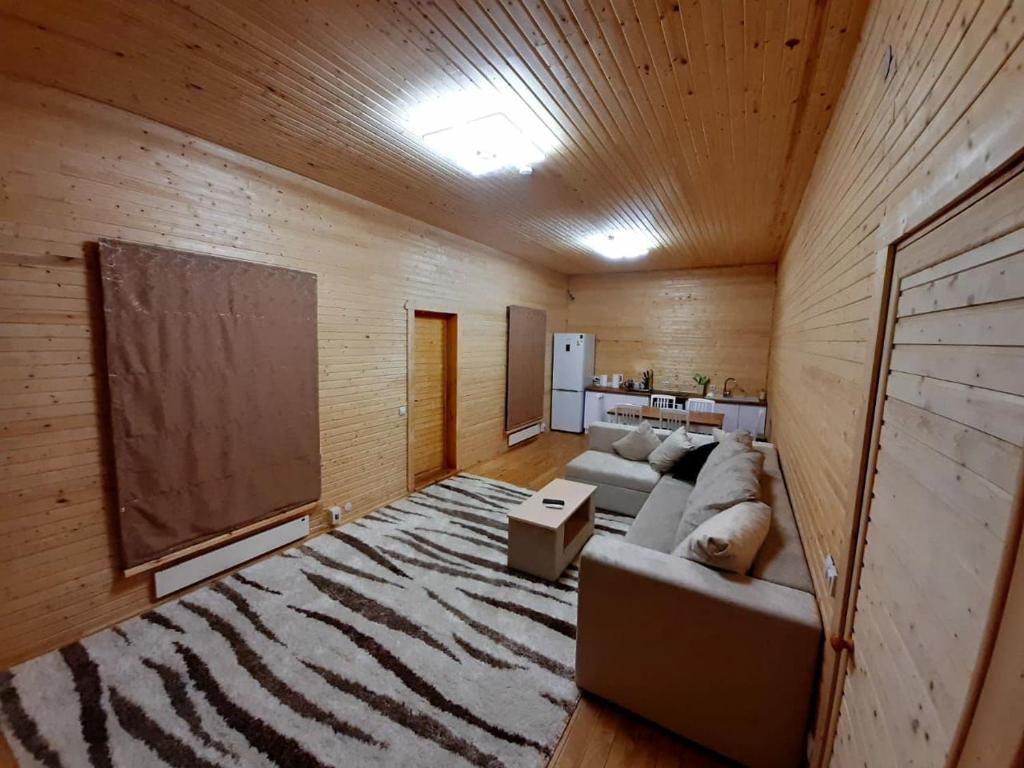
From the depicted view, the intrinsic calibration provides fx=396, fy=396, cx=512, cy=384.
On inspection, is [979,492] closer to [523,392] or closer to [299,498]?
[299,498]

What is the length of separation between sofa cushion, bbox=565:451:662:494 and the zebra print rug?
1.13m

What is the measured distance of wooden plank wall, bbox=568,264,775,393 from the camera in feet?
19.6

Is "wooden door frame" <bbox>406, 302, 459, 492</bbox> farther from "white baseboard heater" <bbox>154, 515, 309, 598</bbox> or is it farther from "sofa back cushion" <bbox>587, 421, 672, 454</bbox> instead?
"sofa back cushion" <bbox>587, 421, 672, 454</bbox>

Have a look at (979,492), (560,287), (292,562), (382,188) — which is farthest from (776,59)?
(560,287)

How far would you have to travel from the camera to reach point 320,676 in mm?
1955

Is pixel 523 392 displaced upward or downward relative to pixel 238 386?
downward

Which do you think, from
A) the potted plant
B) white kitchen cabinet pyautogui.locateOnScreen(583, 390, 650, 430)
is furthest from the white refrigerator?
the potted plant

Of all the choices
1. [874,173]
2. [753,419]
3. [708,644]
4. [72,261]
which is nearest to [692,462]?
[708,644]

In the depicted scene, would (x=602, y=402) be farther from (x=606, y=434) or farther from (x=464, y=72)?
(x=464, y=72)

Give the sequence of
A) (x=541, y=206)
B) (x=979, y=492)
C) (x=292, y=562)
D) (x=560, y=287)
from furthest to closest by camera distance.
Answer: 1. (x=560, y=287)
2. (x=541, y=206)
3. (x=292, y=562)
4. (x=979, y=492)

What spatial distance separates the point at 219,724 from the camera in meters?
1.72

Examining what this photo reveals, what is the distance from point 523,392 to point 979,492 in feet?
17.4

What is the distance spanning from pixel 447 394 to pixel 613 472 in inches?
84.1

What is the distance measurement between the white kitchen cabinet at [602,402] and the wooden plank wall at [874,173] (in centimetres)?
405
